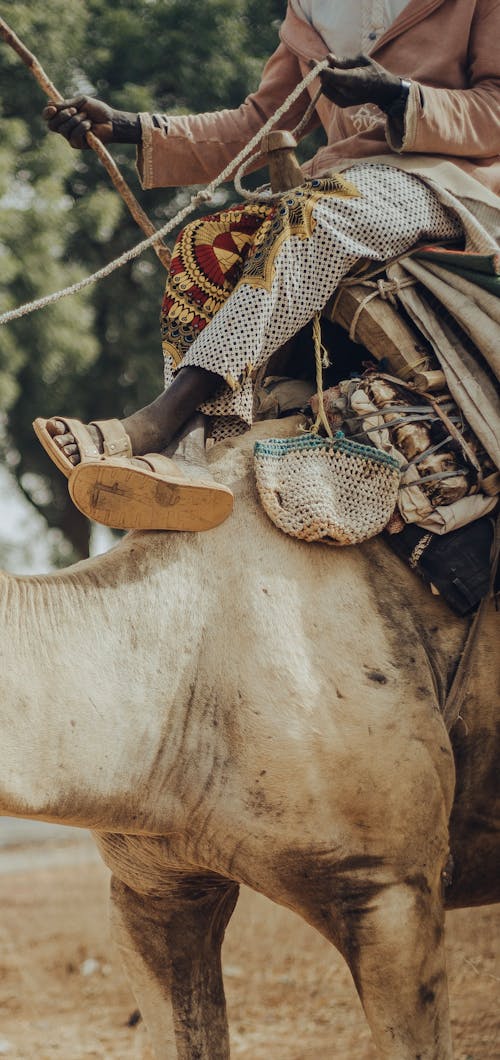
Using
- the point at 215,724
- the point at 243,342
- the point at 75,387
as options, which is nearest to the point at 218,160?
the point at 243,342

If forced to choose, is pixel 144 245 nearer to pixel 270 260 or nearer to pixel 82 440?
pixel 270 260

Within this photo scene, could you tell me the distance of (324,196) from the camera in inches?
147

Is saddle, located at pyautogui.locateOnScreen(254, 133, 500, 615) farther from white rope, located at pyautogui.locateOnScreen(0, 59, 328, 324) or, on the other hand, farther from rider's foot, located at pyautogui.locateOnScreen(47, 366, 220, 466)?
rider's foot, located at pyautogui.locateOnScreen(47, 366, 220, 466)

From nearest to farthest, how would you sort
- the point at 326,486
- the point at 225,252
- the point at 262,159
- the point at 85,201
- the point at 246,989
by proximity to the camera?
the point at 326,486 < the point at 225,252 < the point at 262,159 < the point at 246,989 < the point at 85,201

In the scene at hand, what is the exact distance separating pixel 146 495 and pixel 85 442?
0.20 metres

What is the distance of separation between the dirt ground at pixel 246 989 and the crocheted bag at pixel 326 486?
3.10 metres

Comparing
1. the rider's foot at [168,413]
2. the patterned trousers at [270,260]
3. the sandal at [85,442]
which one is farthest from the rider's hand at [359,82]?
the sandal at [85,442]

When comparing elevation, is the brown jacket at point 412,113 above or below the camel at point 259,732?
above

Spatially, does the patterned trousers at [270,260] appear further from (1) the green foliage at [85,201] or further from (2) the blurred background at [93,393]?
(1) the green foliage at [85,201]

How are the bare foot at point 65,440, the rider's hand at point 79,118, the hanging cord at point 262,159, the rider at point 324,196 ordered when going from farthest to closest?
the rider's hand at point 79,118, the hanging cord at point 262,159, the rider at point 324,196, the bare foot at point 65,440

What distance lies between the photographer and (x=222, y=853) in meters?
3.34

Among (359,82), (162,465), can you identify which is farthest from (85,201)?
(162,465)

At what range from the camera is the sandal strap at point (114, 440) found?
3.32 metres

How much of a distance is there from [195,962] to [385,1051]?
78 cm
